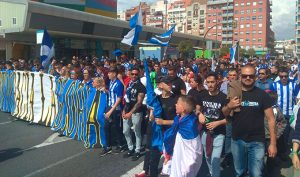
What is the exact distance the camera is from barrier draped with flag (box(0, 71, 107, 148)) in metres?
7.70

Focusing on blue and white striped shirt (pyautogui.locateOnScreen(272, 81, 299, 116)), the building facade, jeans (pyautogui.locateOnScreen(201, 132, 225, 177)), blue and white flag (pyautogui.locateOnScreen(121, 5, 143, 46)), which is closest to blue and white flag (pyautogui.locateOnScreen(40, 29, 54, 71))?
blue and white flag (pyautogui.locateOnScreen(121, 5, 143, 46))

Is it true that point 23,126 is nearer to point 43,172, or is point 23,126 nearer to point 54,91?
point 54,91

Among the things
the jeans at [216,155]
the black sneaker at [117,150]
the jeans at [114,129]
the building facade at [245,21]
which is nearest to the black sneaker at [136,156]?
the black sneaker at [117,150]

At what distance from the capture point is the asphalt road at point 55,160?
239 inches

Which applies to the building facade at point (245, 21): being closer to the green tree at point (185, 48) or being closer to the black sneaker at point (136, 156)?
the green tree at point (185, 48)

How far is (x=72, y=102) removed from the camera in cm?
851

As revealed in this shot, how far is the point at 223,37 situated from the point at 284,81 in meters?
128

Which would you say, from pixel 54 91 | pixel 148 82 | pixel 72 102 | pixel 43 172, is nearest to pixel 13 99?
pixel 54 91

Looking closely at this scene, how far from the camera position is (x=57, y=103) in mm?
9336

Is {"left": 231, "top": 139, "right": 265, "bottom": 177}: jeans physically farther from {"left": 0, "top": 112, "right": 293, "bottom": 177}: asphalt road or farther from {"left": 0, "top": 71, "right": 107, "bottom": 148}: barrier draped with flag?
{"left": 0, "top": 71, "right": 107, "bottom": 148}: barrier draped with flag

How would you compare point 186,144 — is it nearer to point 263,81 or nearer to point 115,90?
point 115,90

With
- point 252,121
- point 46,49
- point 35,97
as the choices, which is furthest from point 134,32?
point 46,49

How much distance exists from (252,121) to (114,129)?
3.85 m

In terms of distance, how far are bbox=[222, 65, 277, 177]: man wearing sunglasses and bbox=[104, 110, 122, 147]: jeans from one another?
138 inches
